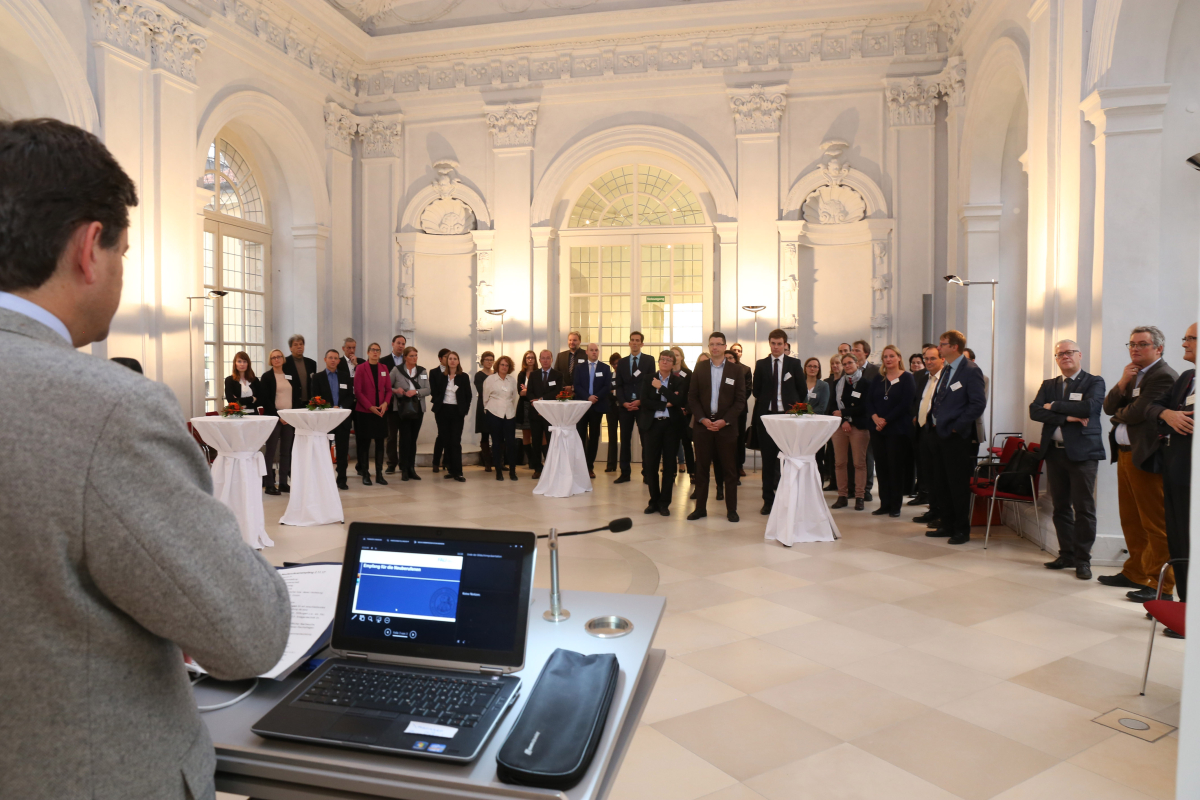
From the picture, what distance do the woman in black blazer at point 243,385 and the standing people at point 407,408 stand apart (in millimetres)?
1551

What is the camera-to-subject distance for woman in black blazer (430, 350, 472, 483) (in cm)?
945

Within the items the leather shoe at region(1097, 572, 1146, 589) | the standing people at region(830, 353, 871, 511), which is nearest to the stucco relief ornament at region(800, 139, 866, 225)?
the standing people at region(830, 353, 871, 511)

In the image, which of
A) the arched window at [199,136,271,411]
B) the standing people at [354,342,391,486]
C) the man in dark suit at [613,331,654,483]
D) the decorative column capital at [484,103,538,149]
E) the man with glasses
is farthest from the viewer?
the decorative column capital at [484,103,538,149]

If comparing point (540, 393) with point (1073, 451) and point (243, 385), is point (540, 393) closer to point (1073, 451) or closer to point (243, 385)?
point (243, 385)

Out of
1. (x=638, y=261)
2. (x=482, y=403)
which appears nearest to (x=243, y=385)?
(x=482, y=403)

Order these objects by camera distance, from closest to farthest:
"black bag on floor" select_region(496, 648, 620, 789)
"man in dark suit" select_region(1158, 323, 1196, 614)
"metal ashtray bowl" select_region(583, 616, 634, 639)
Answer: "black bag on floor" select_region(496, 648, 620, 789) < "metal ashtray bowl" select_region(583, 616, 634, 639) < "man in dark suit" select_region(1158, 323, 1196, 614)

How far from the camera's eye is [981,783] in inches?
102

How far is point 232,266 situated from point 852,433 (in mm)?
8547

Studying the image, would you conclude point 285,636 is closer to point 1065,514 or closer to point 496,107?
point 1065,514

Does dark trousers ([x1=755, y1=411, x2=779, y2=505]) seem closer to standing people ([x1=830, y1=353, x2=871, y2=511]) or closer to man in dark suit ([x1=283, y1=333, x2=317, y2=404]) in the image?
standing people ([x1=830, y1=353, x2=871, y2=511])

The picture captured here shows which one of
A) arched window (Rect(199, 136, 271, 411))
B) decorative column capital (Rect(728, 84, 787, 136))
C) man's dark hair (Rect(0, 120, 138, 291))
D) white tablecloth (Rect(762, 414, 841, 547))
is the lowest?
white tablecloth (Rect(762, 414, 841, 547))

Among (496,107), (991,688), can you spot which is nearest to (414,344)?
(496,107)

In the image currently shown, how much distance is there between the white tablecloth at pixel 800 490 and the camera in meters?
6.09

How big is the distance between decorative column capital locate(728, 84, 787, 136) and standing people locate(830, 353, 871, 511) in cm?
443
